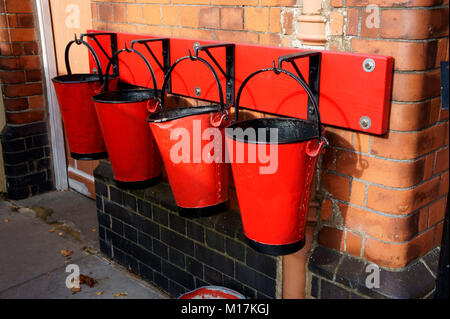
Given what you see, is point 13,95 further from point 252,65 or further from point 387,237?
point 387,237

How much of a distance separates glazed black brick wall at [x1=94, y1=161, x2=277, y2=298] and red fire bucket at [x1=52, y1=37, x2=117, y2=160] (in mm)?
413

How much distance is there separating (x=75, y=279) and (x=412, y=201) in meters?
2.05

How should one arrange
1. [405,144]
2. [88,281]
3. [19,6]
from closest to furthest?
[405,144] → [88,281] → [19,6]

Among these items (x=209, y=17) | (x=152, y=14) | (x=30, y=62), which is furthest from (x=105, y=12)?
(x=30, y=62)

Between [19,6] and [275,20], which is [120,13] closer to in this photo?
[275,20]

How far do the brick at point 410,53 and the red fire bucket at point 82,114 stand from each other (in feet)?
4.31

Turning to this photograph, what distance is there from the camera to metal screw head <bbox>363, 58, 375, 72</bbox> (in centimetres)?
148

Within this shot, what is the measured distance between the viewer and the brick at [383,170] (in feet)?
5.09

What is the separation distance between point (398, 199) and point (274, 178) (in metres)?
0.45

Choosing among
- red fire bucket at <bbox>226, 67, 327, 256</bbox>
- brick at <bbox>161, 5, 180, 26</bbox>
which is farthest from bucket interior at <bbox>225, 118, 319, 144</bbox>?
brick at <bbox>161, 5, 180, 26</bbox>

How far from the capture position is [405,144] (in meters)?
1.52

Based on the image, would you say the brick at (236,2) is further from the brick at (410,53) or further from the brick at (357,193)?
the brick at (357,193)
